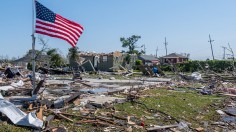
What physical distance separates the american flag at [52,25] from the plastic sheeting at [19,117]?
3.21 m

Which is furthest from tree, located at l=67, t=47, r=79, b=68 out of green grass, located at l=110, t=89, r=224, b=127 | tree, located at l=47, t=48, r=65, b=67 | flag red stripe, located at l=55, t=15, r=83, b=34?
flag red stripe, located at l=55, t=15, r=83, b=34

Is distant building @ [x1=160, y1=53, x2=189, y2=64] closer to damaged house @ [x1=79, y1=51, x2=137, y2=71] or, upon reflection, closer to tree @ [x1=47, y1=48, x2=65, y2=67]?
damaged house @ [x1=79, y1=51, x2=137, y2=71]

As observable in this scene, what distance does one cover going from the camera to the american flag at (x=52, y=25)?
1108 centimetres

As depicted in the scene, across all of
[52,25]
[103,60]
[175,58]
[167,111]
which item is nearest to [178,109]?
[167,111]

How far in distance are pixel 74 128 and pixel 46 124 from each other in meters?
0.75

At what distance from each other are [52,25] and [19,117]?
3.99 metres

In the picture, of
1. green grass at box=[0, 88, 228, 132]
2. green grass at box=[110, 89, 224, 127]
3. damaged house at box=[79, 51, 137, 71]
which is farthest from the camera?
damaged house at box=[79, 51, 137, 71]

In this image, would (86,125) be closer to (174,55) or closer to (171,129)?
(171,129)

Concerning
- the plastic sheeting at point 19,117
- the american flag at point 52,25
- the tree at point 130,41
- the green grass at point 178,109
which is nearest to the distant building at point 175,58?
the tree at point 130,41

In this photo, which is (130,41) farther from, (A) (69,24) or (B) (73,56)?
(A) (69,24)

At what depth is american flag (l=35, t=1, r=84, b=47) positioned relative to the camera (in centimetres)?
1108

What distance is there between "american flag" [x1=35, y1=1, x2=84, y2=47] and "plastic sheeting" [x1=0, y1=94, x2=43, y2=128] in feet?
10.5

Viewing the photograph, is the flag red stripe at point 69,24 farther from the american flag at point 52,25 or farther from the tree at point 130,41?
the tree at point 130,41

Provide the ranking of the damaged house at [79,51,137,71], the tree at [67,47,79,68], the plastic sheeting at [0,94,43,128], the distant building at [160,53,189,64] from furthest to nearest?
1. the distant building at [160,53,189,64]
2. the damaged house at [79,51,137,71]
3. the tree at [67,47,79,68]
4. the plastic sheeting at [0,94,43,128]
